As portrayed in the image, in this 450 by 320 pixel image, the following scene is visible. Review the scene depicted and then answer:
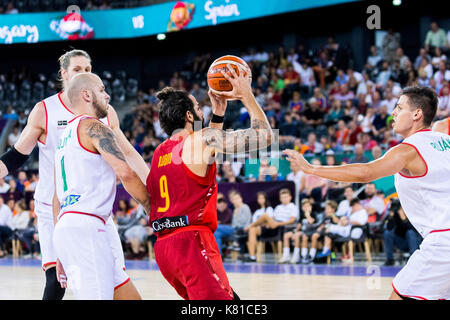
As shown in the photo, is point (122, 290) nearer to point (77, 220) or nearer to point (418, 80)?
Result: point (77, 220)

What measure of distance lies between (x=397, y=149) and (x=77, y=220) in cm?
212

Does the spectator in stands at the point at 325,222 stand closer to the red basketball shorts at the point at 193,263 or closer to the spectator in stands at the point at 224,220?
the spectator in stands at the point at 224,220

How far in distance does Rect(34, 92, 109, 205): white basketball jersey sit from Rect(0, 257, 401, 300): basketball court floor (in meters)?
3.07

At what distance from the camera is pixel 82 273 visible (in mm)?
3678

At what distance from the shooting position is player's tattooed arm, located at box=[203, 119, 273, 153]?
384 centimetres

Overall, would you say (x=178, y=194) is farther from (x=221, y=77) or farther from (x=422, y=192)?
(x=422, y=192)

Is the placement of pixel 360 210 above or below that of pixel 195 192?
below

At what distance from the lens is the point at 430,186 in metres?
4.03

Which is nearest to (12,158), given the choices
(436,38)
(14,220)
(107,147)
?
(107,147)

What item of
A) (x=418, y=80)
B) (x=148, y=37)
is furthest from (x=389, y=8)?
(x=148, y=37)

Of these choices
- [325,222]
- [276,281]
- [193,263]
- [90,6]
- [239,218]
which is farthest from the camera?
[90,6]

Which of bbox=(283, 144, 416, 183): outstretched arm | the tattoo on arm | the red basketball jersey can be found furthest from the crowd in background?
the tattoo on arm

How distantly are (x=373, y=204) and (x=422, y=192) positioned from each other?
7.52 m
